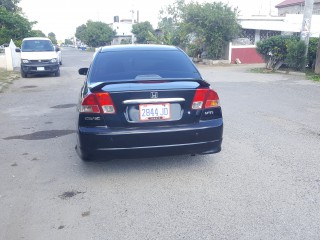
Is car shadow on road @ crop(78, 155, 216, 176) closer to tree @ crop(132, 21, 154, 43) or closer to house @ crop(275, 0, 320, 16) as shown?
house @ crop(275, 0, 320, 16)

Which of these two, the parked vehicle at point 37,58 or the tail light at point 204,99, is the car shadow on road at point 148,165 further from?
the parked vehicle at point 37,58

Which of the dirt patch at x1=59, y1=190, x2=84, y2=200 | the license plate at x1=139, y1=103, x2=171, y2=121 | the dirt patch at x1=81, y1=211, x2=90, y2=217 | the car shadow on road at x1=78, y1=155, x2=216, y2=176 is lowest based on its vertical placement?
the dirt patch at x1=81, y1=211, x2=90, y2=217

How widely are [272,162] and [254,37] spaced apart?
27.6 metres

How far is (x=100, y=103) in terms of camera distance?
13.0ft

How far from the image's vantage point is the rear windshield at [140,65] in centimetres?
475

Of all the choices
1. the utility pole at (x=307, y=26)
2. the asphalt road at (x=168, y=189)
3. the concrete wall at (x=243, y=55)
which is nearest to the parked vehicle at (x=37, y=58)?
the asphalt road at (x=168, y=189)

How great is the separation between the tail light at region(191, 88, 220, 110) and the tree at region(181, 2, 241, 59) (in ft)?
71.0

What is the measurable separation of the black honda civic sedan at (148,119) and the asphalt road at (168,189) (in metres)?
0.44

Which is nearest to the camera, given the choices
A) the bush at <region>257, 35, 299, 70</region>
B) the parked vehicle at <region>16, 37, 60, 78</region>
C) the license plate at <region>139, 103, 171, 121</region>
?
the license plate at <region>139, 103, 171, 121</region>

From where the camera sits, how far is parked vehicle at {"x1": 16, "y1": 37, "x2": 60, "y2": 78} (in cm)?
1653

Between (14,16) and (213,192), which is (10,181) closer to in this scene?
(213,192)

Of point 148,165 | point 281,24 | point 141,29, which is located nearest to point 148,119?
point 148,165

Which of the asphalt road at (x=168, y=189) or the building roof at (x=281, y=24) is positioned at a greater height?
the building roof at (x=281, y=24)

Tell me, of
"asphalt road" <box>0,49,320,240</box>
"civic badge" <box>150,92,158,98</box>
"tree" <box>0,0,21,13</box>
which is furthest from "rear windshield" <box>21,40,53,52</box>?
"tree" <box>0,0,21,13</box>
